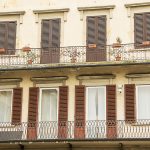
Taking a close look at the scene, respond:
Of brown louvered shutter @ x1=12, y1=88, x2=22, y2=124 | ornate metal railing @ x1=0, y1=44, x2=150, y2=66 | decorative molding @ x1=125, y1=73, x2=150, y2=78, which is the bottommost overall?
brown louvered shutter @ x1=12, y1=88, x2=22, y2=124

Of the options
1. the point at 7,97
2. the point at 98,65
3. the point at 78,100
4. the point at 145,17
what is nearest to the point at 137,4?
the point at 145,17

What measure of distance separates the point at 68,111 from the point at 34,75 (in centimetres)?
266

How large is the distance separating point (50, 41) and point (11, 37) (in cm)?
221

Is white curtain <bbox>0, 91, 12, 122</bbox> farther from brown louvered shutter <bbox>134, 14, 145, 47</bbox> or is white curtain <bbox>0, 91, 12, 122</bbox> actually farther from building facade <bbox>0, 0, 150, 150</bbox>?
brown louvered shutter <bbox>134, 14, 145, 47</bbox>

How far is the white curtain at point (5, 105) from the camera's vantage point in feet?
88.7

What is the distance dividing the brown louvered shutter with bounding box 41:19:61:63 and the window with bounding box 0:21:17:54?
1617 millimetres

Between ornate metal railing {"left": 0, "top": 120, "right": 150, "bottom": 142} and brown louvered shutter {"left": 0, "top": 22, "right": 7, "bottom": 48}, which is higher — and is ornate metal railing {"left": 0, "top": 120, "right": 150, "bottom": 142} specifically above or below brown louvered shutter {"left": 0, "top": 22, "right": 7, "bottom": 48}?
below

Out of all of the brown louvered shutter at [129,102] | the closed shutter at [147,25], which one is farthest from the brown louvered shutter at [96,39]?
the closed shutter at [147,25]

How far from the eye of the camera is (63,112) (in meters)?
26.4

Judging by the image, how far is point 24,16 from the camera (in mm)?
28578

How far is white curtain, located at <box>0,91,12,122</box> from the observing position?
2705 cm

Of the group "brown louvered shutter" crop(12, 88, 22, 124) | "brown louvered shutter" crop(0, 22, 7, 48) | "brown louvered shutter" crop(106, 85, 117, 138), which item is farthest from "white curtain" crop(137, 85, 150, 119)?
"brown louvered shutter" crop(0, 22, 7, 48)

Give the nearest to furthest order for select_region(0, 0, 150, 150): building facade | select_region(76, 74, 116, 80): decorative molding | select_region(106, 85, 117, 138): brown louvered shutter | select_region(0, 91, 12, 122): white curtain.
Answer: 1. select_region(106, 85, 117, 138): brown louvered shutter
2. select_region(0, 0, 150, 150): building facade
3. select_region(76, 74, 116, 80): decorative molding
4. select_region(0, 91, 12, 122): white curtain

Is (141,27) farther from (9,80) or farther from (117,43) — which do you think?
(9,80)
